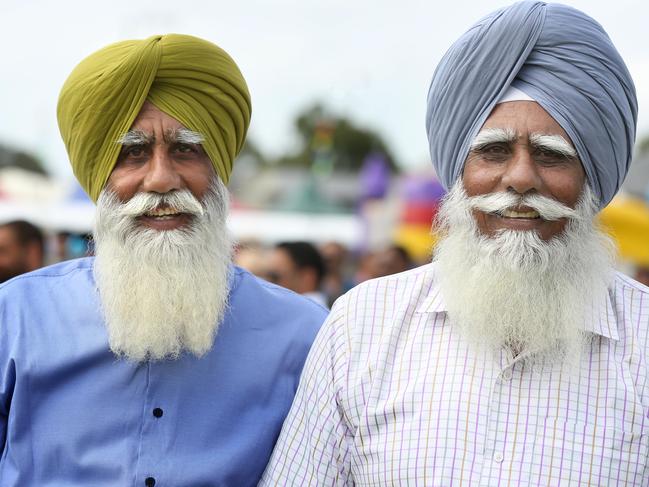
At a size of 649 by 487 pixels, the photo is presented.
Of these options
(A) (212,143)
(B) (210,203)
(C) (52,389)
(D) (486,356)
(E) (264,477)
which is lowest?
(E) (264,477)

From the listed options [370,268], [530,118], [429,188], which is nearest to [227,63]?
[530,118]

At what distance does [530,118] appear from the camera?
2777 millimetres

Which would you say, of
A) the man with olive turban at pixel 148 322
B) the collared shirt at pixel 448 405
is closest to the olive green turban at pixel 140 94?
the man with olive turban at pixel 148 322

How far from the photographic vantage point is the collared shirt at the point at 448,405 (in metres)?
2.54

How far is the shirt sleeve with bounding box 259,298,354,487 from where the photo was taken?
279cm

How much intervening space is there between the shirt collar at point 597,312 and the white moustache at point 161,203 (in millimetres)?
832

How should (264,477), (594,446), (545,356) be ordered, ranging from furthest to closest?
(264,477), (545,356), (594,446)

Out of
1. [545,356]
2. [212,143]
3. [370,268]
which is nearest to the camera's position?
[545,356]

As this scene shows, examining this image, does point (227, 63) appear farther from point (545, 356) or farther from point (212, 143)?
point (545, 356)

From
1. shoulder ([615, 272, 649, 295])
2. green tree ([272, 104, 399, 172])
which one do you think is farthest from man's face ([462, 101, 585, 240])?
green tree ([272, 104, 399, 172])

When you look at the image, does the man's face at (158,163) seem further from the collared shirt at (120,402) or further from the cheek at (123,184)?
the collared shirt at (120,402)

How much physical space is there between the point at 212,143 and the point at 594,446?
1.56 m

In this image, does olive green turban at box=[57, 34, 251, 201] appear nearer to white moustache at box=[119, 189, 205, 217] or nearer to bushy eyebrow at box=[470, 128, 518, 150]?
white moustache at box=[119, 189, 205, 217]

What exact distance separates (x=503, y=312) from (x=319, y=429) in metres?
0.65
